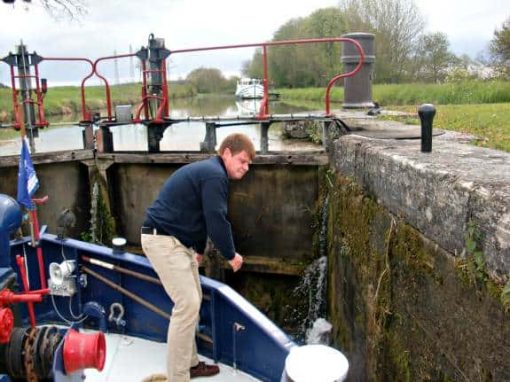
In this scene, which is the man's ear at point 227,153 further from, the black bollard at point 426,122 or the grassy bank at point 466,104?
the grassy bank at point 466,104

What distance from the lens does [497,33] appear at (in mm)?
21078

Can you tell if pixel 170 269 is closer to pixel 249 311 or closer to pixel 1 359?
pixel 249 311

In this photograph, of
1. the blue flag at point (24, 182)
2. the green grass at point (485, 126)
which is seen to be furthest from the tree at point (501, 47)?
the blue flag at point (24, 182)

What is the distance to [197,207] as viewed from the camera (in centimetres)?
308

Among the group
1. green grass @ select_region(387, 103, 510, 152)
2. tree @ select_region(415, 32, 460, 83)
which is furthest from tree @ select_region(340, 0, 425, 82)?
green grass @ select_region(387, 103, 510, 152)

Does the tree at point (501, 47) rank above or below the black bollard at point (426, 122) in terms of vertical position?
above

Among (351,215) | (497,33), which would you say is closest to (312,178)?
(351,215)

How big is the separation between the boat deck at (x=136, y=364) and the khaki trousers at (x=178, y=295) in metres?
0.40

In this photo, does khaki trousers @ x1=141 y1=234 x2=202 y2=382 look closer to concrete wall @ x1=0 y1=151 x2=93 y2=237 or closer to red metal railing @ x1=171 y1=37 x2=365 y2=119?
red metal railing @ x1=171 y1=37 x2=365 y2=119

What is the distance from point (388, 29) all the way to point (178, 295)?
1017 inches

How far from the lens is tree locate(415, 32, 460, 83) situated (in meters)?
24.4

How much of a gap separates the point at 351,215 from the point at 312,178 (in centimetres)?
175

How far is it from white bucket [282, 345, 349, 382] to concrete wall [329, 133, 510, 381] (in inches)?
24.4

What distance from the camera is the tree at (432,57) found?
962 inches
